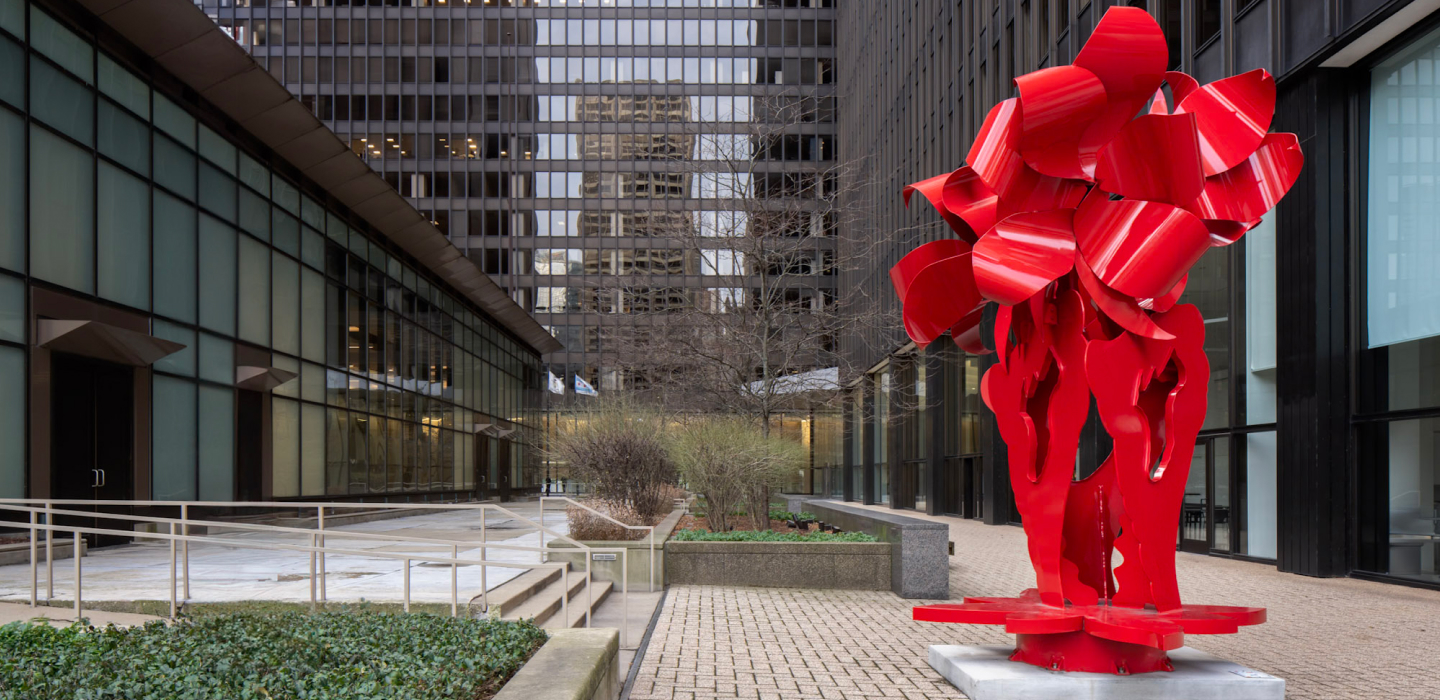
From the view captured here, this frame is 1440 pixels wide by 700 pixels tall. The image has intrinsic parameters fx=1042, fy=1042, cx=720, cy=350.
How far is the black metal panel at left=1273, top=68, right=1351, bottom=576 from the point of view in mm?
14797

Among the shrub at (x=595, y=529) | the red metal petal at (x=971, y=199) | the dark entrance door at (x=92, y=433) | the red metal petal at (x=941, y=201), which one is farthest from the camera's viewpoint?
the dark entrance door at (x=92, y=433)

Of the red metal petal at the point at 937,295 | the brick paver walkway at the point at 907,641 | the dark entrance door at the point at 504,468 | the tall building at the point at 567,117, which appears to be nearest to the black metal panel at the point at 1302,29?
the brick paver walkway at the point at 907,641

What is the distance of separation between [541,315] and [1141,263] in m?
63.3

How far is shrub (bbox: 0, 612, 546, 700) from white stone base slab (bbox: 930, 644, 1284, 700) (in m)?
2.95

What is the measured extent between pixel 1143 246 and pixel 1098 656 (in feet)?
8.73

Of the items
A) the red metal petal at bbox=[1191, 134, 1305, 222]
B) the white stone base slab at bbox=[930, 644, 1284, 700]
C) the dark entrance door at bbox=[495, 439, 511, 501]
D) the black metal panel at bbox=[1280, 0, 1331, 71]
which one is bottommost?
the dark entrance door at bbox=[495, 439, 511, 501]

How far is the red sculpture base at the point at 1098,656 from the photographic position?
6.73m

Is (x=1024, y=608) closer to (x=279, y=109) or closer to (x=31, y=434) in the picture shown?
(x=31, y=434)

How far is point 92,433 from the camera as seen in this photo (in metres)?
15.7

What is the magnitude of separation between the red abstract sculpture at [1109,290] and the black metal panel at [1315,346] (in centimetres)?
924

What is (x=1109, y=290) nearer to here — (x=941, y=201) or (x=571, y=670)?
(x=941, y=201)

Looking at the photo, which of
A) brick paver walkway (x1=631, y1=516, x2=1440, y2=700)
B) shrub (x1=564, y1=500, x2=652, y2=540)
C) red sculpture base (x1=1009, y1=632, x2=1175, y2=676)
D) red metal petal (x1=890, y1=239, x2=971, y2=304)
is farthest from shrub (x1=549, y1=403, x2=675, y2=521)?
red sculpture base (x1=1009, y1=632, x2=1175, y2=676)

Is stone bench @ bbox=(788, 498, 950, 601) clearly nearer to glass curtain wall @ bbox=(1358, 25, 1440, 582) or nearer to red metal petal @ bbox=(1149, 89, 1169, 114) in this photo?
red metal petal @ bbox=(1149, 89, 1169, 114)

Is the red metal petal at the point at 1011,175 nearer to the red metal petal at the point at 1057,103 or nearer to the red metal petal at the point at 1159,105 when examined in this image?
the red metal petal at the point at 1057,103
